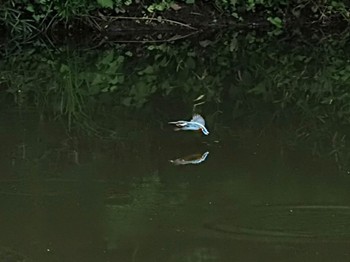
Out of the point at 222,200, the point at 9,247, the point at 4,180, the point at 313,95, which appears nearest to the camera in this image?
the point at 9,247

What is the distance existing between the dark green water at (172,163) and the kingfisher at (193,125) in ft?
0.23

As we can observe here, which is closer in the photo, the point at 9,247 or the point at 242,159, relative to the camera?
the point at 9,247

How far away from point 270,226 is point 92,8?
462cm

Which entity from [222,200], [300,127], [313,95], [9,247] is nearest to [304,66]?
[313,95]

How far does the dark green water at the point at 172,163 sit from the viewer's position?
2.64 metres

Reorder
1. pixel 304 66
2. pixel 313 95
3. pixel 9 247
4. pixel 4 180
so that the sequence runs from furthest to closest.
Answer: pixel 304 66 < pixel 313 95 < pixel 4 180 < pixel 9 247

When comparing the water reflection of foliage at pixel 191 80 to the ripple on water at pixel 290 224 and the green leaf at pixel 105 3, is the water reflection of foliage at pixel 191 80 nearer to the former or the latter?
the green leaf at pixel 105 3

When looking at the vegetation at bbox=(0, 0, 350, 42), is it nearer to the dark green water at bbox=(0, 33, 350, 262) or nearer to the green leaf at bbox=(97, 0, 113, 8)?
the green leaf at bbox=(97, 0, 113, 8)

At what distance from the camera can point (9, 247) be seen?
8.53 feet

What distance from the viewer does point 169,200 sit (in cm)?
299

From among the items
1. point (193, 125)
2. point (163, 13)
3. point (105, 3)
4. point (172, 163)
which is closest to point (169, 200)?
point (172, 163)

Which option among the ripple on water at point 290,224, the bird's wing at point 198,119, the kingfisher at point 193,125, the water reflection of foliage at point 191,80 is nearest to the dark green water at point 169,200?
the ripple on water at point 290,224

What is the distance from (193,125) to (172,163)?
0.62 m

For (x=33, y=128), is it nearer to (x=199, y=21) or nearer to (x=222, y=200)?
(x=222, y=200)
